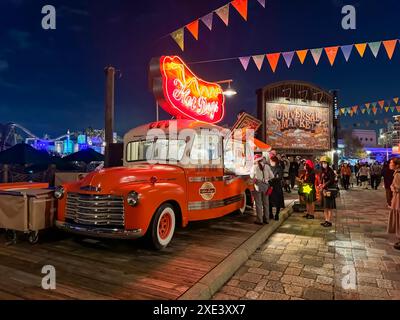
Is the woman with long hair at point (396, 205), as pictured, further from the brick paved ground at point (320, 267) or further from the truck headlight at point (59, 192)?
the truck headlight at point (59, 192)

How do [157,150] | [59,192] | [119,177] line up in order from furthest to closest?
[157,150] < [59,192] < [119,177]

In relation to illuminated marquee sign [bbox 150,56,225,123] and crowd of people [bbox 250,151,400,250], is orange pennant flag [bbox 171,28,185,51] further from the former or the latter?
crowd of people [bbox 250,151,400,250]

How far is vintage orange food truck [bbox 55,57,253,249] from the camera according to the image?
16.2 feet

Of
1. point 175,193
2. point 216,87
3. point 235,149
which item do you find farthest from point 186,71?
point 175,193

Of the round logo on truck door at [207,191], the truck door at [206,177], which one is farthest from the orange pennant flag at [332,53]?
the round logo on truck door at [207,191]

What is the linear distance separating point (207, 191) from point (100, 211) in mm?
2444

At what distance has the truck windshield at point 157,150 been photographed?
21.3 feet

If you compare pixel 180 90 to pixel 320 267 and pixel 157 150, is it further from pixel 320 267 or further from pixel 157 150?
pixel 320 267

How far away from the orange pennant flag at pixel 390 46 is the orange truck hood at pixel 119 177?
9.77m

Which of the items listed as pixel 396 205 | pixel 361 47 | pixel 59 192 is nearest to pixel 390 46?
pixel 361 47

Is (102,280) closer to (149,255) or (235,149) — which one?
(149,255)

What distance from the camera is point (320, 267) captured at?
4824mm

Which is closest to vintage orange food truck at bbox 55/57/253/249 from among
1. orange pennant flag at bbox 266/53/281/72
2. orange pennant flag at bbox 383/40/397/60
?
orange pennant flag at bbox 266/53/281/72
